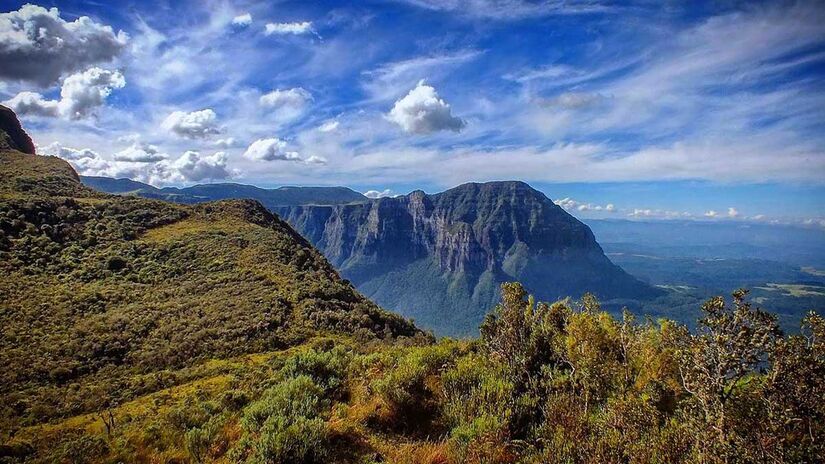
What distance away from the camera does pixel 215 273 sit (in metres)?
59.1

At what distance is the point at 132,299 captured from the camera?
163ft

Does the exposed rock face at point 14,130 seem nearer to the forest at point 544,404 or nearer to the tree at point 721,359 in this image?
the forest at point 544,404

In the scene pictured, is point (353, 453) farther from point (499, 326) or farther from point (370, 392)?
point (499, 326)

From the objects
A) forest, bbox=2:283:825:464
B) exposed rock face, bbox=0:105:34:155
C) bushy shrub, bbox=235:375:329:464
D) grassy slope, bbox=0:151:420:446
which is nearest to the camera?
forest, bbox=2:283:825:464

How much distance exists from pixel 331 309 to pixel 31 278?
1429 inches

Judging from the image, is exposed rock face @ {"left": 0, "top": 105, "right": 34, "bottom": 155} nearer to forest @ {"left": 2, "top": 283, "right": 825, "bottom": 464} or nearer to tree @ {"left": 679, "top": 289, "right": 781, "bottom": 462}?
forest @ {"left": 2, "top": 283, "right": 825, "bottom": 464}

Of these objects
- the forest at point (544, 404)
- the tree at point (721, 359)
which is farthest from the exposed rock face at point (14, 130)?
the tree at point (721, 359)

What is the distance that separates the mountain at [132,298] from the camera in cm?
3478

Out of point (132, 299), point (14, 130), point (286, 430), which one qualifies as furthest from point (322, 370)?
point (14, 130)

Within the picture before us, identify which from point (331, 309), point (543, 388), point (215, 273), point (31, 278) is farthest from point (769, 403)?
point (31, 278)

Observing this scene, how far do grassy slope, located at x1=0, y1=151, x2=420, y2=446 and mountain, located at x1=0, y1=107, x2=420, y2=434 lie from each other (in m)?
0.15

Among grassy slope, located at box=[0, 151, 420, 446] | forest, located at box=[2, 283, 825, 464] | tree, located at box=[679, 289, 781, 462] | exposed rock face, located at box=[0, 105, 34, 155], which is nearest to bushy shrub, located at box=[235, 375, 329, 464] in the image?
forest, located at box=[2, 283, 825, 464]

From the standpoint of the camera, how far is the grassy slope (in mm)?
34625

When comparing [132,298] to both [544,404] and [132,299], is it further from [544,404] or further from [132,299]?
[544,404]
